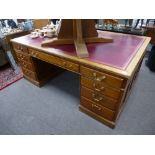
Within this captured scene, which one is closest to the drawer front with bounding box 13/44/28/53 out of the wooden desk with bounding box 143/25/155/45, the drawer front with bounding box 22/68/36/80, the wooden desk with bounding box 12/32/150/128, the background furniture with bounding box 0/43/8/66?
the wooden desk with bounding box 12/32/150/128

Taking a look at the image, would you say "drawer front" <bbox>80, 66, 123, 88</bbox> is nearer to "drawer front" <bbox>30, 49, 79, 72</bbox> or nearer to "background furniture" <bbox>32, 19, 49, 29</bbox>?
"drawer front" <bbox>30, 49, 79, 72</bbox>

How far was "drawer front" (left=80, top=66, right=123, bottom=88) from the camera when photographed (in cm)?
95

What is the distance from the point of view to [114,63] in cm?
99

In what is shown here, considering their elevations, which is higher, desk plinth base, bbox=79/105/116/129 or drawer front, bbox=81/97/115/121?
Result: drawer front, bbox=81/97/115/121

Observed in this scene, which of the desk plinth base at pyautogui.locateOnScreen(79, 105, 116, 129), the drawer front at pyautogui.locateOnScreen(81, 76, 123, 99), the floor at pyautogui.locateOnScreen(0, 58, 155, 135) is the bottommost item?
the floor at pyautogui.locateOnScreen(0, 58, 155, 135)

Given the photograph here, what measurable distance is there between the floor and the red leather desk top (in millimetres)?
683

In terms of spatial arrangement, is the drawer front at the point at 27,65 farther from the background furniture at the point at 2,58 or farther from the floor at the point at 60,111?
the background furniture at the point at 2,58

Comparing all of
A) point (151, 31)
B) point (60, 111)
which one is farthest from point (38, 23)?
point (151, 31)

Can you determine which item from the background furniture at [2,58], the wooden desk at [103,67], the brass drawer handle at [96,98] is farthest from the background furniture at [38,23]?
→ the brass drawer handle at [96,98]

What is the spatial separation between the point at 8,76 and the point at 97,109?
5.23 ft

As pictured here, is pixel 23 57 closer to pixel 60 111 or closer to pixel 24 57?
pixel 24 57

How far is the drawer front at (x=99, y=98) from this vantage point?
1110 mm
